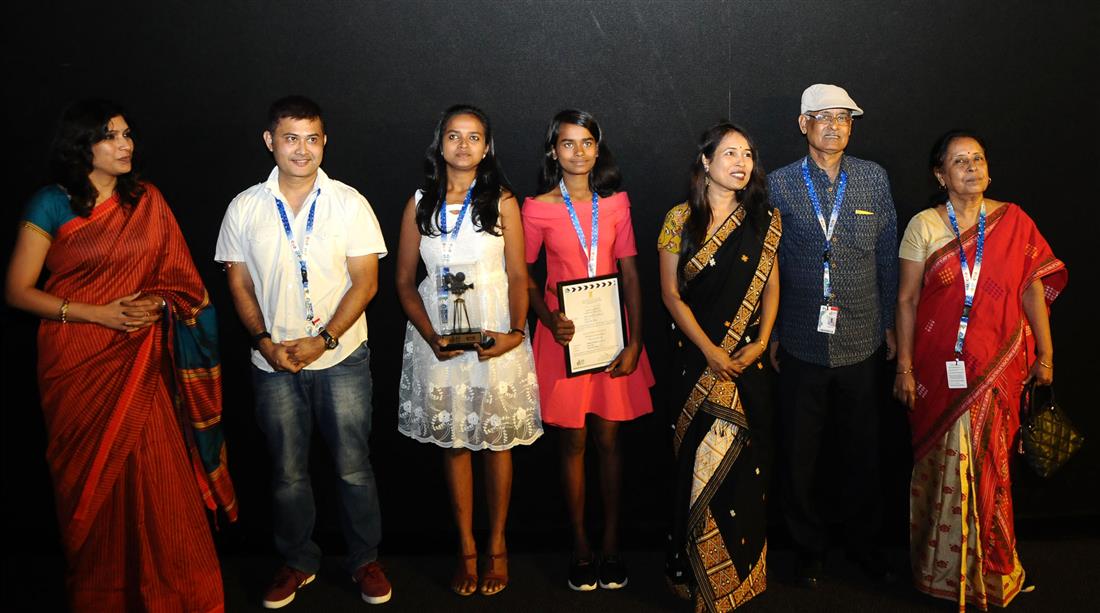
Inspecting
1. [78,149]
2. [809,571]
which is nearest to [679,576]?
[809,571]

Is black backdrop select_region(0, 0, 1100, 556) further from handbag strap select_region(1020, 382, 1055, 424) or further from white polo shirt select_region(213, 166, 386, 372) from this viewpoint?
handbag strap select_region(1020, 382, 1055, 424)

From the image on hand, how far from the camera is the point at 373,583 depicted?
2914 millimetres

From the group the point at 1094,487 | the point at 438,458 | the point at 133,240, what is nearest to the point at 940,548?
the point at 1094,487

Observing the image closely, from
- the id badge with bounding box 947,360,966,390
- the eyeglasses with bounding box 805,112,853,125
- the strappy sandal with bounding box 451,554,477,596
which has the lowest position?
the strappy sandal with bounding box 451,554,477,596

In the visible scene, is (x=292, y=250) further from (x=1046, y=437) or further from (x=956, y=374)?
(x=1046, y=437)

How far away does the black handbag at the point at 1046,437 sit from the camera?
2.82 meters

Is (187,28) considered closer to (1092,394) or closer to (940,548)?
(940,548)

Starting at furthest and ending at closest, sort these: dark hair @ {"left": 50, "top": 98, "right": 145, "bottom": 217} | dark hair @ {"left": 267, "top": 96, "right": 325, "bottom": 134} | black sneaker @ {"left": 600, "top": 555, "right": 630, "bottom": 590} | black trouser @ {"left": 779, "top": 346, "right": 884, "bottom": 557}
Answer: black sneaker @ {"left": 600, "top": 555, "right": 630, "bottom": 590}
black trouser @ {"left": 779, "top": 346, "right": 884, "bottom": 557}
dark hair @ {"left": 267, "top": 96, "right": 325, "bottom": 134}
dark hair @ {"left": 50, "top": 98, "right": 145, "bottom": 217}

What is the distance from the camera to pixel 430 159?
279 cm

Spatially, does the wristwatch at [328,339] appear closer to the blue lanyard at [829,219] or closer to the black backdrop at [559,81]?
the black backdrop at [559,81]

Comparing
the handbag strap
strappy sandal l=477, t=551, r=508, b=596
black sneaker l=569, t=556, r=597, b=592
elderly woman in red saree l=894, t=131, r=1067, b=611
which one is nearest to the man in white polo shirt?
strappy sandal l=477, t=551, r=508, b=596

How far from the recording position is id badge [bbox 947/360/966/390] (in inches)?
108

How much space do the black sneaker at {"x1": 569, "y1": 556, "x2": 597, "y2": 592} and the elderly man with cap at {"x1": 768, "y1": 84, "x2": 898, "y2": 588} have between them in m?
0.73

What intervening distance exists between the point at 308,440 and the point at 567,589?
1.07m
